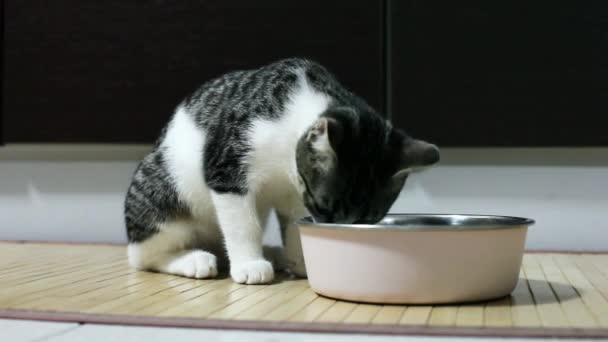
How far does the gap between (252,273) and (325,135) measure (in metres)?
0.36

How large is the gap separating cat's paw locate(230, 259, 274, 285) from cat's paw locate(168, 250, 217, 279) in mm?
101

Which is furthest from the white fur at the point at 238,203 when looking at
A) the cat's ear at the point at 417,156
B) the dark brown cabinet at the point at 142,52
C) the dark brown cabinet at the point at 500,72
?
the dark brown cabinet at the point at 500,72

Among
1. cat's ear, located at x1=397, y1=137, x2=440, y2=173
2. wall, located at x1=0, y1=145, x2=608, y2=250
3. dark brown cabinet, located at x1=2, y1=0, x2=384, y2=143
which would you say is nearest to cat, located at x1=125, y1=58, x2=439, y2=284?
cat's ear, located at x1=397, y1=137, x2=440, y2=173

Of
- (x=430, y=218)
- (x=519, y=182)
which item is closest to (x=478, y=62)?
(x=519, y=182)

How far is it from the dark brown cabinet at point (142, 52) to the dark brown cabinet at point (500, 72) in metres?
0.10

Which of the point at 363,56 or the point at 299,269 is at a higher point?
the point at 363,56

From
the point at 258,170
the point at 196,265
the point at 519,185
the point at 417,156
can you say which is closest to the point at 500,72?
the point at 519,185

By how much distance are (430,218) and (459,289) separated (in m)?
0.34

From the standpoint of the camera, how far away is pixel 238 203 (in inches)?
53.5

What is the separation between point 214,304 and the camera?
1.16 meters

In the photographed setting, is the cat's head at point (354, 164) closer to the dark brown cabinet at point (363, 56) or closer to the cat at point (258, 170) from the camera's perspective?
the cat at point (258, 170)

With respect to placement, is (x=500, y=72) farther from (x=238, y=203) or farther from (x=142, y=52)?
(x=142, y=52)

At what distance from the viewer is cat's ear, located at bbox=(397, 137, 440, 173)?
1.25 metres

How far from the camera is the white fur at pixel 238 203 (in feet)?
4.40
